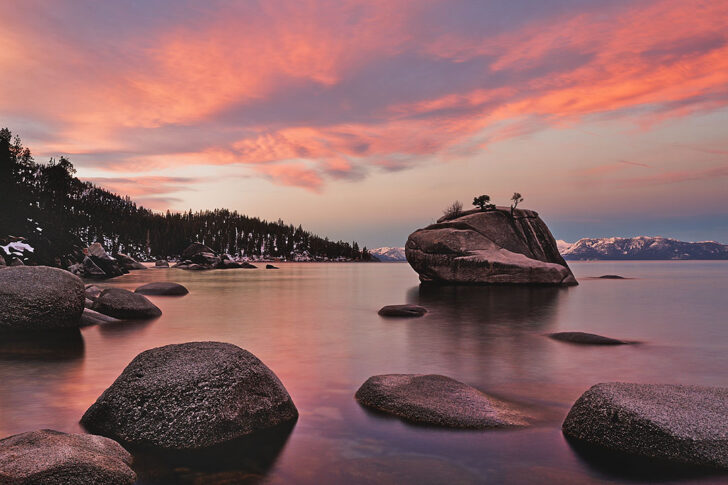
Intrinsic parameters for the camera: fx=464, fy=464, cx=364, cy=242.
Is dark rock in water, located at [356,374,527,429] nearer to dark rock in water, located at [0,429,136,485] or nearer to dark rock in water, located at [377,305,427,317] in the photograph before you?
dark rock in water, located at [0,429,136,485]

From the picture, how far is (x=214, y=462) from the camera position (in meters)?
5.64

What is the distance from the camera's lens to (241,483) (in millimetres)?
5168

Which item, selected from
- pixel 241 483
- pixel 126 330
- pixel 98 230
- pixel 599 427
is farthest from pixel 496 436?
pixel 98 230

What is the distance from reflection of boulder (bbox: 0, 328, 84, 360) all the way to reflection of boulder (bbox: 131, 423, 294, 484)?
7651 millimetres

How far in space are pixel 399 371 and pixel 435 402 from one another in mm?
3745

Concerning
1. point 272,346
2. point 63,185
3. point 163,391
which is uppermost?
point 63,185

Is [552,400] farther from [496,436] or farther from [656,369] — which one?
[656,369]

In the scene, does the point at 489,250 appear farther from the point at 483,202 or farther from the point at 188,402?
the point at 188,402

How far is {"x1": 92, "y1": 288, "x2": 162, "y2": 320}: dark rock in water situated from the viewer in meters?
18.4

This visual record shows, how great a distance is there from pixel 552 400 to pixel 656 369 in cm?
483

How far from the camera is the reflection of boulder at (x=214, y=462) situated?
526 centimetres

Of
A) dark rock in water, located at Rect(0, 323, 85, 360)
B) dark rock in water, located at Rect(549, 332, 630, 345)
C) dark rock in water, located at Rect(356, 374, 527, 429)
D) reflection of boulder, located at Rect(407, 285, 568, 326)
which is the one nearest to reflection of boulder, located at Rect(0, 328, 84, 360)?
dark rock in water, located at Rect(0, 323, 85, 360)

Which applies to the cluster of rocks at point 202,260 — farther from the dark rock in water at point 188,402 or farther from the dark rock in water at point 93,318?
the dark rock in water at point 188,402

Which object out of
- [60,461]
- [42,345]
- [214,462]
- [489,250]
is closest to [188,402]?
[214,462]
